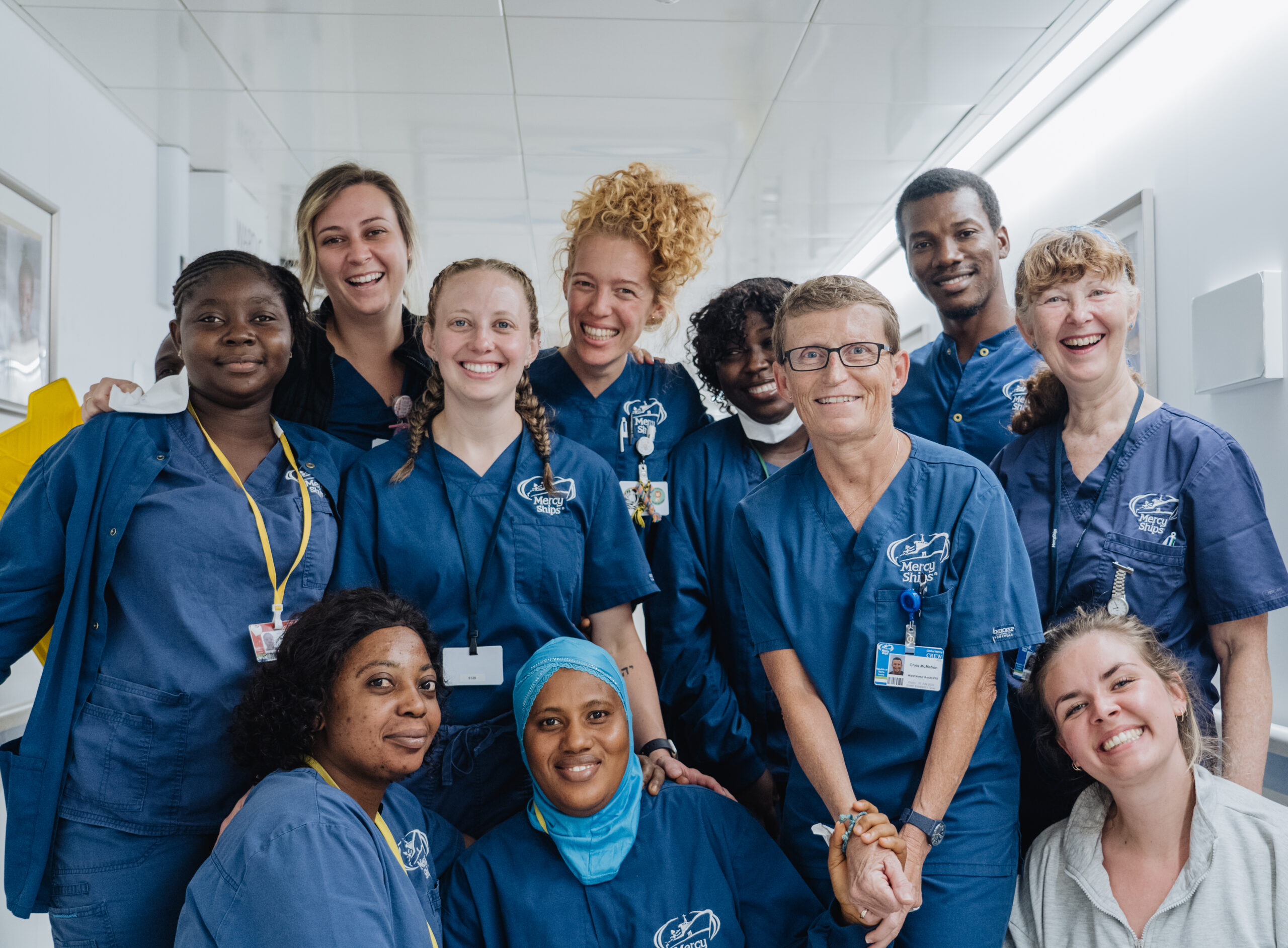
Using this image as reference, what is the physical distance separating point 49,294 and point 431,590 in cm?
276

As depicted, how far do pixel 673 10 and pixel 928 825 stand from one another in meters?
2.99

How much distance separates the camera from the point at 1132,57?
3789 mm

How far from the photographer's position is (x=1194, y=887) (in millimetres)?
1641

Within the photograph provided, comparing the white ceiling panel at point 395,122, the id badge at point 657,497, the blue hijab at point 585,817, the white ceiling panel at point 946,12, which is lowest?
the blue hijab at point 585,817

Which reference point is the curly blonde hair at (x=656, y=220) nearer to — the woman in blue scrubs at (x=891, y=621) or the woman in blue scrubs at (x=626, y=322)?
the woman in blue scrubs at (x=626, y=322)

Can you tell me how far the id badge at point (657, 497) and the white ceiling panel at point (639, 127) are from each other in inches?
97.7

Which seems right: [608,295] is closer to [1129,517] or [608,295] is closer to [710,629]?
[710,629]

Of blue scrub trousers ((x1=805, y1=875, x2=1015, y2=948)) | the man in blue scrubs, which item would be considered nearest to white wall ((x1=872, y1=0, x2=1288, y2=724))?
the man in blue scrubs

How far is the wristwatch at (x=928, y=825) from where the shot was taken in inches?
66.0

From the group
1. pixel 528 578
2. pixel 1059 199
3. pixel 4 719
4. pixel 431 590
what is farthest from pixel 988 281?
pixel 4 719

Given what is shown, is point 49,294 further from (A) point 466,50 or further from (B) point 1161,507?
(B) point 1161,507

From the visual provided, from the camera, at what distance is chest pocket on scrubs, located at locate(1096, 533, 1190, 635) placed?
195cm

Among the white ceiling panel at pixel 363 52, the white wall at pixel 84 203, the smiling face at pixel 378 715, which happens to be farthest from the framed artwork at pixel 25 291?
the smiling face at pixel 378 715

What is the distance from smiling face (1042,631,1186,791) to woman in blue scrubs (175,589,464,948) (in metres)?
1.14
